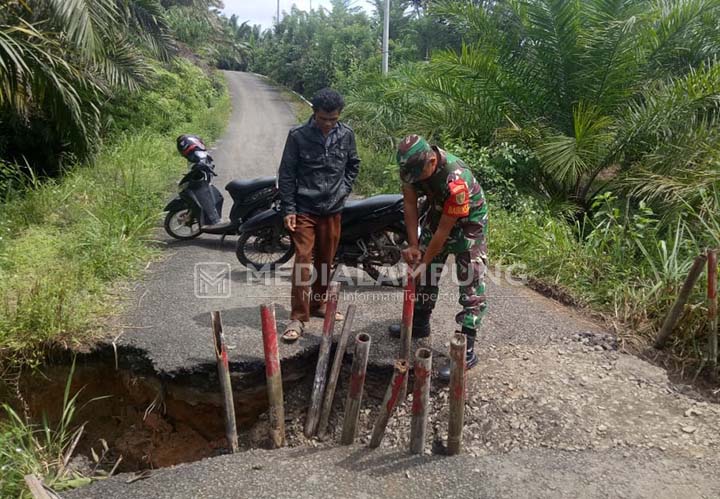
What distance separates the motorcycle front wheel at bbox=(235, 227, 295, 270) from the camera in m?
5.07

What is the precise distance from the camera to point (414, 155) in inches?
118

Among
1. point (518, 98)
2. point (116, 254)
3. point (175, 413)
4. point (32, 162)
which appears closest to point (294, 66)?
point (32, 162)

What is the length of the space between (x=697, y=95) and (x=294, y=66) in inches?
1037

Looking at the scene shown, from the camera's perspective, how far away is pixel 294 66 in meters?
29.3

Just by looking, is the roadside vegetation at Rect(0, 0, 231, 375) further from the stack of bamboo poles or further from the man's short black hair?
the man's short black hair

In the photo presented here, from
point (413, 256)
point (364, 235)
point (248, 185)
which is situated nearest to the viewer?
point (413, 256)

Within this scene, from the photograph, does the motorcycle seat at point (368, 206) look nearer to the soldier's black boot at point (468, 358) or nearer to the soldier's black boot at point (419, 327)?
the soldier's black boot at point (419, 327)

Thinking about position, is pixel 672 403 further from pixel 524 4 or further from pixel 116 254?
pixel 524 4

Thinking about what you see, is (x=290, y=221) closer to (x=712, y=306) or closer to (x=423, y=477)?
(x=423, y=477)

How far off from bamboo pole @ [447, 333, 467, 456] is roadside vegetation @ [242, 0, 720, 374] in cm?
190

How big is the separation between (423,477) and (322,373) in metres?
0.87


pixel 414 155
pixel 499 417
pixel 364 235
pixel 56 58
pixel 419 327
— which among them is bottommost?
pixel 499 417

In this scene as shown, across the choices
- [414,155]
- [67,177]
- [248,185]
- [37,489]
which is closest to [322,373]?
[414,155]

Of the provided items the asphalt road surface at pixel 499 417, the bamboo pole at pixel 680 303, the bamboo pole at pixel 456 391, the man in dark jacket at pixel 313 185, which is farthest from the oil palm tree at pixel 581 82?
the bamboo pole at pixel 456 391
